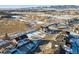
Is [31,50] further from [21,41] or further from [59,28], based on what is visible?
[59,28]
